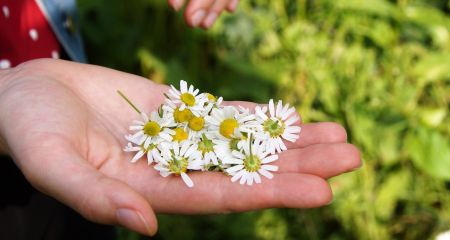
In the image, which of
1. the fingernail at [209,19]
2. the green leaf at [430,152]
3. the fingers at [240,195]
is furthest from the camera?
the green leaf at [430,152]

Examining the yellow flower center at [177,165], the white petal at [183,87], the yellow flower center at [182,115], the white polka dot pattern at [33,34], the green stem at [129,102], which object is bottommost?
the yellow flower center at [177,165]

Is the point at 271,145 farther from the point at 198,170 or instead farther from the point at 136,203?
the point at 136,203

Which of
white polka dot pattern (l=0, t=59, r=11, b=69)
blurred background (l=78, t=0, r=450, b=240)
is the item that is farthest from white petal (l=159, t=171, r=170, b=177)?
blurred background (l=78, t=0, r=450, b=240)

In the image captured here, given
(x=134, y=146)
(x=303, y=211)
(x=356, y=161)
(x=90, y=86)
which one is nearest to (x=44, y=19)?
(x=90, y=86)

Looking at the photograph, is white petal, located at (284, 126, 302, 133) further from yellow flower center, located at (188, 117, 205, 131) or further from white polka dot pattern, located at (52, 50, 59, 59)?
white polka dot pattern, located at (52, 50, 59, 59)

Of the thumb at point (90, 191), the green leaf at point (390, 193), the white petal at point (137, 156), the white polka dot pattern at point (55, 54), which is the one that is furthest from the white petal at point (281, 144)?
the green leaf at point (390, 193)

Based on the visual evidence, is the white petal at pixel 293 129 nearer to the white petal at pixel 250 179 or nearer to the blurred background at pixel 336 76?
the white petal at pixel 250 179

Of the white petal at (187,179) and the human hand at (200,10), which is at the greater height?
the human hand at (200,10)
